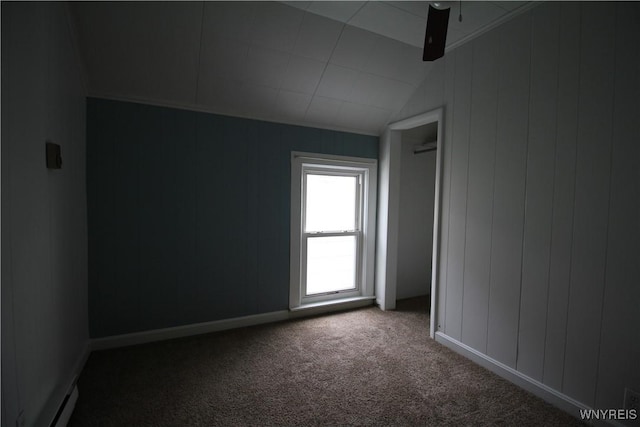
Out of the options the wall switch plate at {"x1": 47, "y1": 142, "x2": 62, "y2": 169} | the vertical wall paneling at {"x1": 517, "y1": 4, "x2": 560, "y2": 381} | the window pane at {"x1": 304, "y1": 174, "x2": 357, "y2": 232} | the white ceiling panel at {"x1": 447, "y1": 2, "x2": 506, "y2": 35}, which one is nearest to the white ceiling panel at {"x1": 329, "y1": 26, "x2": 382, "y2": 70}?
the white ceiling panel at {"x1": 447, "y1": 2, "x2": 506, "y2": 35}

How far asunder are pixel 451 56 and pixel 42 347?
11.2 ft

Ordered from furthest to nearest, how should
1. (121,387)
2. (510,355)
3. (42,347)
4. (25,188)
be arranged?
(510,355)
(121,387)
(42,347)
(25,188)

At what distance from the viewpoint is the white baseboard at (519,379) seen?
180 cm

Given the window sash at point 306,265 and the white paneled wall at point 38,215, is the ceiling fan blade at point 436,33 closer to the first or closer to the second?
the white paneled wall at point 38,215

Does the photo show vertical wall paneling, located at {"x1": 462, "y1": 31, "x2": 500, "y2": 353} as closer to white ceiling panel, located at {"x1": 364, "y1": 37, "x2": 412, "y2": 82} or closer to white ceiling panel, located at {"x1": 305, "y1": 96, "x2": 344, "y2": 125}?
white ceiling panel, located at {"x1": 364, "y1": 37, "x2": 412, "y2": 82}

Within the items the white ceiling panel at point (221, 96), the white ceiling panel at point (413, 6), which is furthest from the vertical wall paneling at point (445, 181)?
the white ceiling panel at point (221, 96)

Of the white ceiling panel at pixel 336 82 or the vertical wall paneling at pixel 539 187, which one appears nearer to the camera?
the vertical wall paneling at pixel 539 187

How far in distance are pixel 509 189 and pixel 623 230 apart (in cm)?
66

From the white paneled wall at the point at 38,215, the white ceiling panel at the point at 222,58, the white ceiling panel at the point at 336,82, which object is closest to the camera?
the white paneled wall at the point at 38,215

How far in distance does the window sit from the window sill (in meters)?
0.03

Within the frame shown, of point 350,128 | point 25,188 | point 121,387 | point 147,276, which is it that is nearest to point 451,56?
point 350,128

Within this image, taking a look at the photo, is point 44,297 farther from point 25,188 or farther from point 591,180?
point 591,180

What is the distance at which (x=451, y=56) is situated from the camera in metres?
2.57

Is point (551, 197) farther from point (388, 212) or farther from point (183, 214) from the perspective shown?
point (183, 214)
